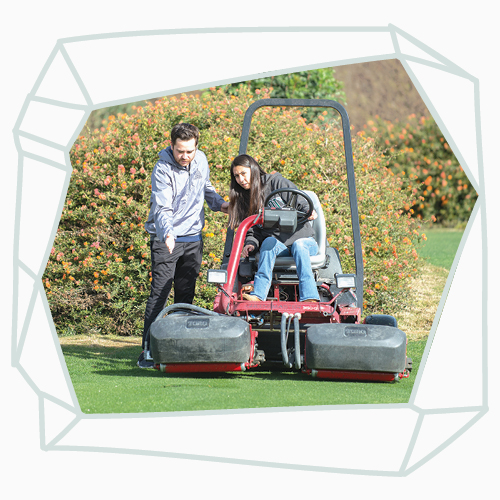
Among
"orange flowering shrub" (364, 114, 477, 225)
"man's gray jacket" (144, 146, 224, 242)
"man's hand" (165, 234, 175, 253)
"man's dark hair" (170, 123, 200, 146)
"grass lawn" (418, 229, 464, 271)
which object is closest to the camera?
"man's hand" (165, 234, 175, 253)

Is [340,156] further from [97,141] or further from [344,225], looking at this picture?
[97,141]

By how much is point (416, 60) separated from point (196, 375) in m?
2.65

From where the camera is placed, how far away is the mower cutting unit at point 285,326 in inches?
180

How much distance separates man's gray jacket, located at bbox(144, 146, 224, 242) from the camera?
17.9ft

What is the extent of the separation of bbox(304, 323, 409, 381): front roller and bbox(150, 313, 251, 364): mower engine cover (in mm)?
464

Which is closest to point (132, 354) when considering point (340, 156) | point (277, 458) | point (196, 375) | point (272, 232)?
point (196, 375)

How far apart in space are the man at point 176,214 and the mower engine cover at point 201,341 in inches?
30.9

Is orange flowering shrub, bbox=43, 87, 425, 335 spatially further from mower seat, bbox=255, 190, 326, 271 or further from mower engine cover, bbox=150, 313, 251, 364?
mower engine cover, bbox=150, 313, 251, 364

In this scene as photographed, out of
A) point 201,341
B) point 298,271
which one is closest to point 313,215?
point 298,271

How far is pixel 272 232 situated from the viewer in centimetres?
559

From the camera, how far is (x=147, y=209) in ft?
25.3

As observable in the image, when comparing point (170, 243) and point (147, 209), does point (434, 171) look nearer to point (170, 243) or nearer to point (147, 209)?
point (147, 209)

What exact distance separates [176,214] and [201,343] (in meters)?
1.38

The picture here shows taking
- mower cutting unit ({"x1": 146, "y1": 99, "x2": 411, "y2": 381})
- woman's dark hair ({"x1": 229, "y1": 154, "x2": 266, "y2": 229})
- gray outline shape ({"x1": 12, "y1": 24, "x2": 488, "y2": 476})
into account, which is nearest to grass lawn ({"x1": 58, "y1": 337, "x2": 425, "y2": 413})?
mower cutting unit ({"x1": 146, "y1": 99, "x2": 411, "y2": 381})
